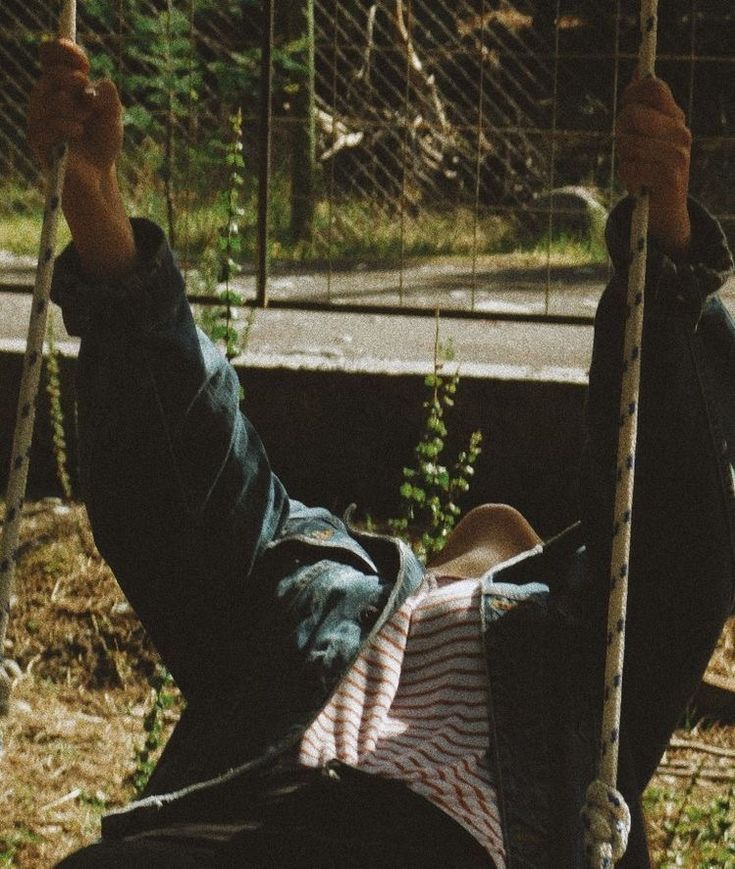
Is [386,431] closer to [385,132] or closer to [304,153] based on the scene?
[304,153]

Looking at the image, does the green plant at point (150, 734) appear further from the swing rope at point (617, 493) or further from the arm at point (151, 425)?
the swing rope at point (617, 493)

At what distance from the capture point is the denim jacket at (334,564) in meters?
1.64

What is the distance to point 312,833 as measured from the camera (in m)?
1.47

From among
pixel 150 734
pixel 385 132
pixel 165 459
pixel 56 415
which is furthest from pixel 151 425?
pixel 385 132

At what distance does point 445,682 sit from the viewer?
1.69 meters

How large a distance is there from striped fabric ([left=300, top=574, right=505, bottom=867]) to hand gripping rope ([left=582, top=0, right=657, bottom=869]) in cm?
10

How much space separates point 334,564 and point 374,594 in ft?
0.27

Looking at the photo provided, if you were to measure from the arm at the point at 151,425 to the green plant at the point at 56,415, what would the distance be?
1608 millimetres

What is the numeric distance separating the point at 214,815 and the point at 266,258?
2.55 m

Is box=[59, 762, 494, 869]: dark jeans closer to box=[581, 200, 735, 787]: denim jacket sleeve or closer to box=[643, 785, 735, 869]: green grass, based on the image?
box=[581, 200, 735, 787]: denim jacket sleeve

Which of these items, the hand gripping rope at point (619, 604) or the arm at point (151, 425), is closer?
the hand gripping rope at point (619, 604)

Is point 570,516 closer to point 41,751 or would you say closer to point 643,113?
point 41,751

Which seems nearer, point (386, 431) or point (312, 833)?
point (312, 833)

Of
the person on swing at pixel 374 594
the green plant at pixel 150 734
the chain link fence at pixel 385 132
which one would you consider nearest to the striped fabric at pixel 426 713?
the person on swing at pixel 374 594
